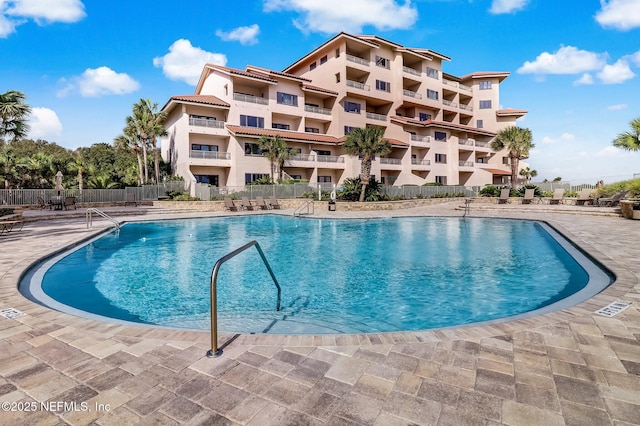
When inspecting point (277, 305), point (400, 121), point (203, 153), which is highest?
point (400, 121)

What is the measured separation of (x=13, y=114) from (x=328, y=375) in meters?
22.0

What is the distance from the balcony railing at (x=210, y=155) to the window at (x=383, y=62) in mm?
22935

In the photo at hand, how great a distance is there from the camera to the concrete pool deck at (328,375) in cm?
238

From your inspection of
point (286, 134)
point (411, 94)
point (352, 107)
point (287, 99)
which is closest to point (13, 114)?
point (286, 134)

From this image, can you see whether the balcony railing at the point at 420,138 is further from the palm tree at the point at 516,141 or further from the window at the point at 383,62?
the window at the point at 383,62

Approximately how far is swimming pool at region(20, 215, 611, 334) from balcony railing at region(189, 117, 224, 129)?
17.8 metres

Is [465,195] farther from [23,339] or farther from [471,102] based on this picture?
[23,339]

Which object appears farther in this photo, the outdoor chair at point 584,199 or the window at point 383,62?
the window at point 383,62

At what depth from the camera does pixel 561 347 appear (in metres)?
3.40

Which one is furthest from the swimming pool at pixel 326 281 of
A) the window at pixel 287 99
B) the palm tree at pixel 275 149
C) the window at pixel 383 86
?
the window at pixel 383 86

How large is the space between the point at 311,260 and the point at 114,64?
1138 inches

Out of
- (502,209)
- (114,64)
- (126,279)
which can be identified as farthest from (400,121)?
(126,279)

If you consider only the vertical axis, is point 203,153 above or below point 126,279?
above

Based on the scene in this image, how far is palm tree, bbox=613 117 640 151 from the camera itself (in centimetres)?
1758
